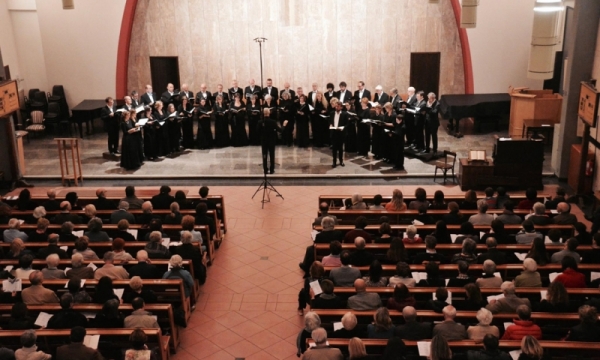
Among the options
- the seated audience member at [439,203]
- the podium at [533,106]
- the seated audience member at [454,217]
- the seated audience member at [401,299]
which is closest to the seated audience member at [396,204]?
the seated audience member at [439,203]

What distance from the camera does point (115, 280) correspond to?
9.45 meters

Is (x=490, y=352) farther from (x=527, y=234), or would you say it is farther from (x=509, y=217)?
(x=509, y=217)

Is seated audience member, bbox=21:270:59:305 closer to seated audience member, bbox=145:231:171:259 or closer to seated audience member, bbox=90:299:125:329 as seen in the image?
seated audience member, bbox=90:299:125:329

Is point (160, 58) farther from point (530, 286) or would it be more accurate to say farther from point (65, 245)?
point (530, 286)

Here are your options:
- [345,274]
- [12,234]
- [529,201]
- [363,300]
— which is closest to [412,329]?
[363,300]

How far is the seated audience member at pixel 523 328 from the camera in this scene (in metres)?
7.72

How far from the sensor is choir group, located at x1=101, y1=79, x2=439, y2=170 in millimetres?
17016

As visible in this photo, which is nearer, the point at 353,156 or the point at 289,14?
the point at 353,156

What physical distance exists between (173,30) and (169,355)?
46.7 feet

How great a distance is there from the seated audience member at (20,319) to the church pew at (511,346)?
12.2 feet

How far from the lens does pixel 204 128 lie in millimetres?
18734

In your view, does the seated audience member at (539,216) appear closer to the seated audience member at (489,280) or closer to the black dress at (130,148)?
the seated audience member at (489,280)

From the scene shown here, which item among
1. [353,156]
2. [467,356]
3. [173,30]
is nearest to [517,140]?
[353,156]

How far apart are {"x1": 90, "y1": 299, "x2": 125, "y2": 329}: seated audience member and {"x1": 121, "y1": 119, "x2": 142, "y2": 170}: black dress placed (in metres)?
9.14
